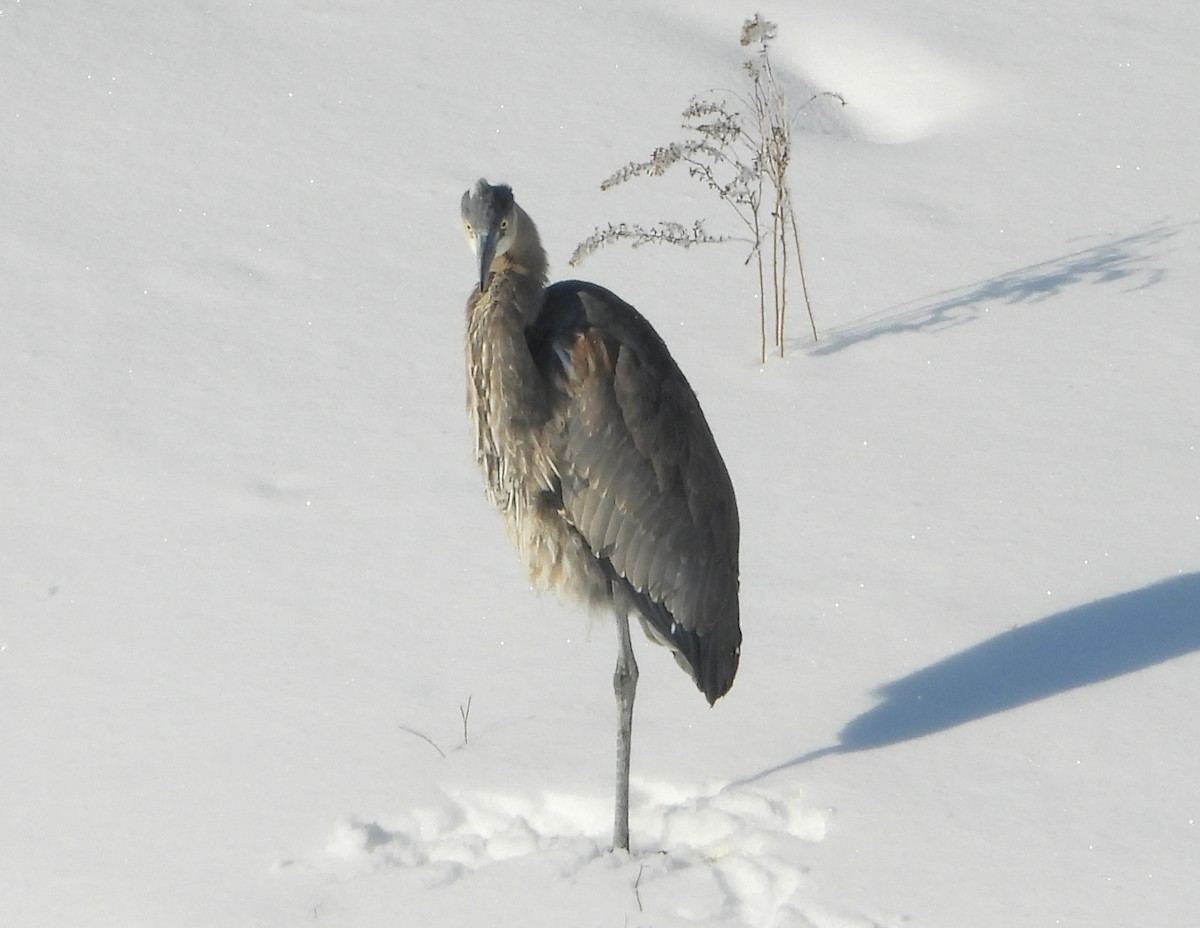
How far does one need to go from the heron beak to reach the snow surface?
1267 millimetres

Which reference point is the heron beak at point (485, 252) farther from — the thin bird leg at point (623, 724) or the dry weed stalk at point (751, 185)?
the dry weed stalk at point (751, 185)

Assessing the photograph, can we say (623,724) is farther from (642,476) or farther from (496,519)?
(496,519)

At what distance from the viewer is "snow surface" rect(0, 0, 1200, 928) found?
13.5 ft

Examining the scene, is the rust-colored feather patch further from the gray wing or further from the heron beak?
the heron beak

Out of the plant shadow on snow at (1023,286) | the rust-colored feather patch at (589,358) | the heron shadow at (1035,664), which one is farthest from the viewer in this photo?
the plant shadow on snow at (1023,286)

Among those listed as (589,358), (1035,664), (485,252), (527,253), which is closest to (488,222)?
(485,252)

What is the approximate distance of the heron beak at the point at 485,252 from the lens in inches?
168

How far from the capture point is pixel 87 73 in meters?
8.69

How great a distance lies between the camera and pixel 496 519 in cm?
565

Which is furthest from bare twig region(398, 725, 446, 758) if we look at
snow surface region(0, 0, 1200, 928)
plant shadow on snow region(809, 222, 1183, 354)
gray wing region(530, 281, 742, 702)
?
plant shadow on snow region(809, 222, 1183, 354)

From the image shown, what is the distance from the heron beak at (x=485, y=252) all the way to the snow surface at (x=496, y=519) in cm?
127

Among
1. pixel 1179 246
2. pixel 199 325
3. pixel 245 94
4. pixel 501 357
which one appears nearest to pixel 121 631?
pixel 501 357

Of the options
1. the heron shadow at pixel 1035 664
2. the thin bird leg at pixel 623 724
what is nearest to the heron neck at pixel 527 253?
the thin bird leg at pixel 623 724

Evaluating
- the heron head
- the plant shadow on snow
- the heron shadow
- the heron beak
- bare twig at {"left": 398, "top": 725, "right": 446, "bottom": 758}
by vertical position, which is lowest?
bare twig at {"left": 398, "top": 725, "right": 446, "bottom": 758}
